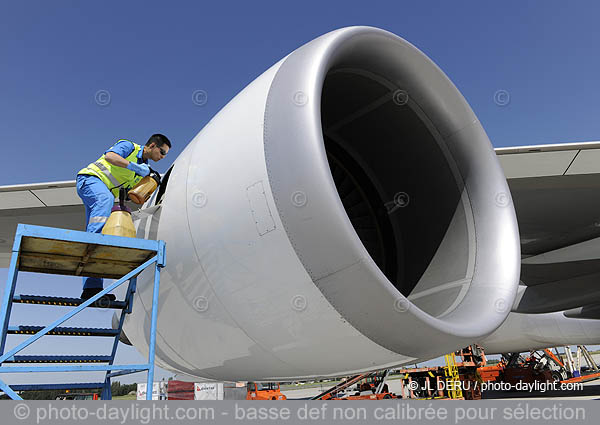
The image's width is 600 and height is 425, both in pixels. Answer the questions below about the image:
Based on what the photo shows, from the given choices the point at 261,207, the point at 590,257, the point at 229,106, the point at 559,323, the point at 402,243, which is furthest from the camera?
the point at 559,323

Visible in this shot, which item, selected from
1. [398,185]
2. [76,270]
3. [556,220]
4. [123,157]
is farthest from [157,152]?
[556,220]

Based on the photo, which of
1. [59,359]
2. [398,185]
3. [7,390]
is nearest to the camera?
[7,390]

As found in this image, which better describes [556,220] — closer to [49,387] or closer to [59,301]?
[59,301]

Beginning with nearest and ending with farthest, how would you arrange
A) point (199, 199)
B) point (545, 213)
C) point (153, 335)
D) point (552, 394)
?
point (199, 199) → point (153, 335) → point (545, 213) → point (552, 394)

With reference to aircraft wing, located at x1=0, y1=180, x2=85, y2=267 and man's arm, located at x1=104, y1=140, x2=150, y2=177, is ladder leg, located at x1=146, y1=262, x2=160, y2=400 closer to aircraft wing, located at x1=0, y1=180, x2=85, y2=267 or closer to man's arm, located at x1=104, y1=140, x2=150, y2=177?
man's arm, located at x1=104, y1=140, x2=150, y2=177

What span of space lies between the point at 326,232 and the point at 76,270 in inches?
85.6

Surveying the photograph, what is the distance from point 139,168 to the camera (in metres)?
3.01

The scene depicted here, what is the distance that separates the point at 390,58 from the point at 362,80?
325 mm

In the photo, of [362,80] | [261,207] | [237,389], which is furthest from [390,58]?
[237,389]

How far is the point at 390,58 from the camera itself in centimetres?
258

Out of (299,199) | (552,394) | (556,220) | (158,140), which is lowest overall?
(552,394)

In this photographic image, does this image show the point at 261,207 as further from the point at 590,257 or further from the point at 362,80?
the point at 590,257

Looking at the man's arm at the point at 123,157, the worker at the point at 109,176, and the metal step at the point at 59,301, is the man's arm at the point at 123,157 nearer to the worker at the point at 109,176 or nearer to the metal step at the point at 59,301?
the worker at the point at 109,176

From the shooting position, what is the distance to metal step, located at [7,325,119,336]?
110 inches
